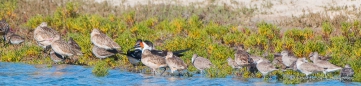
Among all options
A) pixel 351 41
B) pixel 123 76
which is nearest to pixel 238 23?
pixel 351 41


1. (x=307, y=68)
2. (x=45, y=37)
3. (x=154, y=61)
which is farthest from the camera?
(x=45, y=37)

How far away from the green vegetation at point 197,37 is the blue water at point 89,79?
28 centimetres

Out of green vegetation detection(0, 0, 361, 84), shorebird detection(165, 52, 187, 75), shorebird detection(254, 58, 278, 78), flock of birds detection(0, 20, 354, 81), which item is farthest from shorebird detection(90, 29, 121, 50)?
shorebird detection(254, 58, 278, 78)

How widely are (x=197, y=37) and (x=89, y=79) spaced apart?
5.13m

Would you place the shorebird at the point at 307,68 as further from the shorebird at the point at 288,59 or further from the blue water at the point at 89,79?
the shorebird at the point at 288,59

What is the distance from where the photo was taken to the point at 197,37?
19.4 m

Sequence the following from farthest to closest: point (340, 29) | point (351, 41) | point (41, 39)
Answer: point (340, 29) → point (351, 41) → point (41, 39)

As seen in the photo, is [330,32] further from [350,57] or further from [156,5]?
[156,5]

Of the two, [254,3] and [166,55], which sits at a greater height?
[254,3]

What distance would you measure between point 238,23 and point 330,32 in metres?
4.38

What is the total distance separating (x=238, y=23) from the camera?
914 inches

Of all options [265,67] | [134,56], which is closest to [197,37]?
[134,56]

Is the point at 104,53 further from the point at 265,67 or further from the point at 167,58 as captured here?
the point at 265,67

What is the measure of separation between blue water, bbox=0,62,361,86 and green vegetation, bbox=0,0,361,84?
279mm
